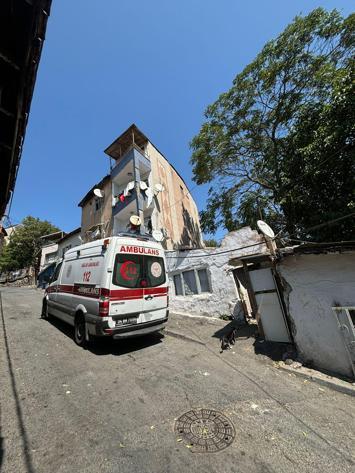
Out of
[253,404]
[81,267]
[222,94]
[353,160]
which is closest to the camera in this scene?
[253,404]

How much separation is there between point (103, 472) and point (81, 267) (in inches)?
204

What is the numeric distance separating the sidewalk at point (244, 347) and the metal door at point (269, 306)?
12.7 inches

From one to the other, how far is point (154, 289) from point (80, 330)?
8.20 feet

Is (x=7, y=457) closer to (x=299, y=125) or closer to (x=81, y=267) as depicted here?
(x=81, y=267)

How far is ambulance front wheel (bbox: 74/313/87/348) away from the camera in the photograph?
603 cm

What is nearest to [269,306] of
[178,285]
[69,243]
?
[178,285]

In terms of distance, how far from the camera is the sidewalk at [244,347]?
417 cm

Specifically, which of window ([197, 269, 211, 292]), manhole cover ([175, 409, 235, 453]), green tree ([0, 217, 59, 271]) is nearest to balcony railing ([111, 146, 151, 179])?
window ([197, 269, 211, 292])

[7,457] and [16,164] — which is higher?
[16,164]

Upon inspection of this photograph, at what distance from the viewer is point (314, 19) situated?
10.1 m

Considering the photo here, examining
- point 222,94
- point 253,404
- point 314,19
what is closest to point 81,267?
point 253,404

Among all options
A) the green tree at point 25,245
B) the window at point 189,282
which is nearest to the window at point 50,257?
the green tree at point 25,245

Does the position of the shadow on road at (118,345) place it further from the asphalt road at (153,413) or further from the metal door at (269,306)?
the metal door at (269,306)

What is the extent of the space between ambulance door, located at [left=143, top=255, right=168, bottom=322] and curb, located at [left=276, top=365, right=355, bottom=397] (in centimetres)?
342
